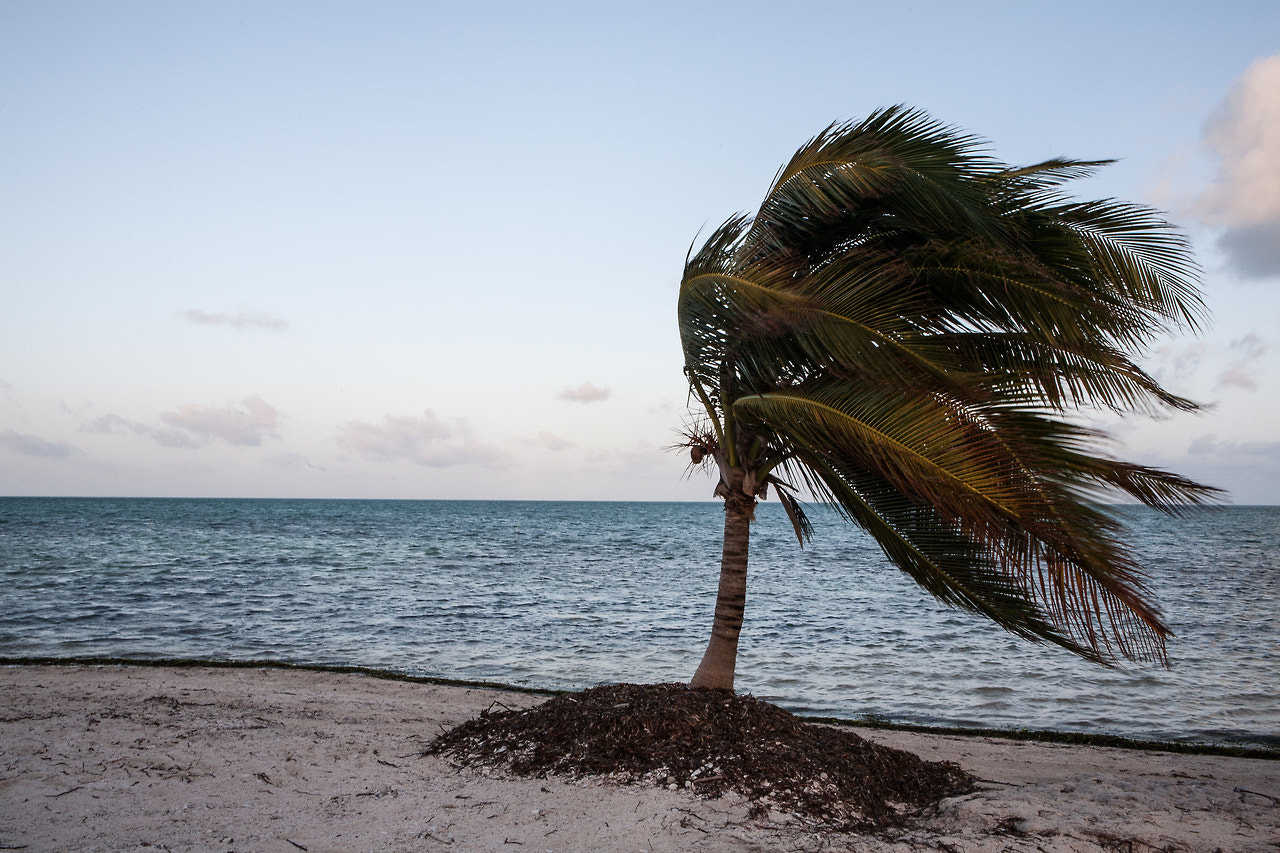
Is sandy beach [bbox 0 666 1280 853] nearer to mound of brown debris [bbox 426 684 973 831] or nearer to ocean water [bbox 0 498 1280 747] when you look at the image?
mound of brown debris [bbox 426 684 973 831]

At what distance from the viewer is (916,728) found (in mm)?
8867

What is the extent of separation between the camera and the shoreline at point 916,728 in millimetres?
8133

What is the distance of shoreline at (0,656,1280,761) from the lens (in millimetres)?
8133

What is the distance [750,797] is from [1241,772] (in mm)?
4993

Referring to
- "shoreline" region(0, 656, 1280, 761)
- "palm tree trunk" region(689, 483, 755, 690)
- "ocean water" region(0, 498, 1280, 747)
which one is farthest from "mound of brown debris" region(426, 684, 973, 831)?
"shoreline" region(0, 656, 1280, 761)

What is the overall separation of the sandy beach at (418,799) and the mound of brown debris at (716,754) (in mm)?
191

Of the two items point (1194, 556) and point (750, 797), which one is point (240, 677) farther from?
point (1194, 556)

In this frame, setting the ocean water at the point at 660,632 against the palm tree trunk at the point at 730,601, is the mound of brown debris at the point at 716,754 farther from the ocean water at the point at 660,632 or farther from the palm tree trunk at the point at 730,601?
the ocean water at the point at 660,632

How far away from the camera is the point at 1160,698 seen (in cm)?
1100

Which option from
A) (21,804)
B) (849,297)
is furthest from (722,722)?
(21,804)

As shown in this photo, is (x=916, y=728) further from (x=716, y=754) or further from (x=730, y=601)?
(x=716, y=754)

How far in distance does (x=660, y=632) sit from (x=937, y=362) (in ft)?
38.2

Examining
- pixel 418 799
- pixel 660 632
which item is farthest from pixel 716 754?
pixel 660 632

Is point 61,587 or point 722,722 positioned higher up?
point 722,722
